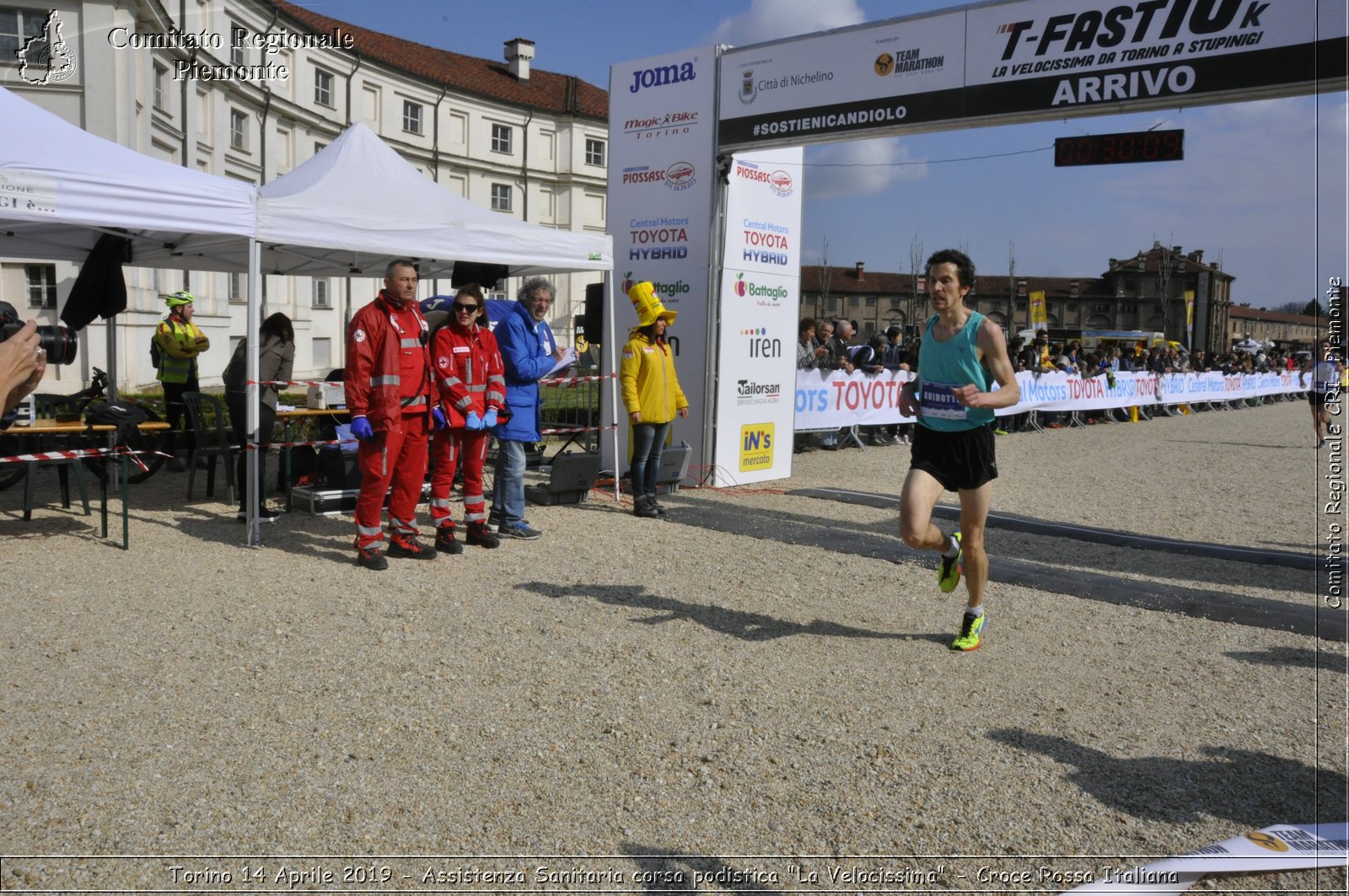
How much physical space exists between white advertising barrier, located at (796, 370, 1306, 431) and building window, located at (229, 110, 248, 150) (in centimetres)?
2814

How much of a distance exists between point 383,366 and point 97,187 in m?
2.28

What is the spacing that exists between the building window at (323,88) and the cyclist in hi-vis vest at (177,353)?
1397 inches

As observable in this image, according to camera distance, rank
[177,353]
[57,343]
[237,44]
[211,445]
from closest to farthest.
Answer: [57,343], [211,445], [177,353], [237,44]

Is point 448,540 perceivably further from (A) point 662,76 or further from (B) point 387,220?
(A) point 662,76

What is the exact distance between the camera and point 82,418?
30.9 ft

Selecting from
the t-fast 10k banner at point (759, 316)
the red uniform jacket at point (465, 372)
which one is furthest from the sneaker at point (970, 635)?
the t-fast 10k banner at point (759, 316)

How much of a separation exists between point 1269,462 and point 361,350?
15100 mm

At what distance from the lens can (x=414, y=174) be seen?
9180 mm

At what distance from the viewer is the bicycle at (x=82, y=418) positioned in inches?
371

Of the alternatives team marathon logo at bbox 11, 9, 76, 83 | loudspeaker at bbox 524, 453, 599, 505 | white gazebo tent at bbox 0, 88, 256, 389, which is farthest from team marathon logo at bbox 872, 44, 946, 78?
team marathon logo at bbox 11, 9, 76, 83

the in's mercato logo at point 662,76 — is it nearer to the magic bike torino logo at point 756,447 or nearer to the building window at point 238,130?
the magic bike torino logo at point 756,447

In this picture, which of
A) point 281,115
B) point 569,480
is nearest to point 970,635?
point 569,480

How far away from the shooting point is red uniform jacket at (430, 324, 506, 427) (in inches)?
290

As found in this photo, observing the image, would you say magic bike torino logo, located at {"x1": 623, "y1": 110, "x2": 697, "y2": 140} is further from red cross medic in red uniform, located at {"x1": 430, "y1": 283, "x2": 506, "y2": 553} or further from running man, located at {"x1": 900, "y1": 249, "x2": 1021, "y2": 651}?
running man, located at {"x1": 900, "y1": 249, "x2": 1021, "y2": 651}
